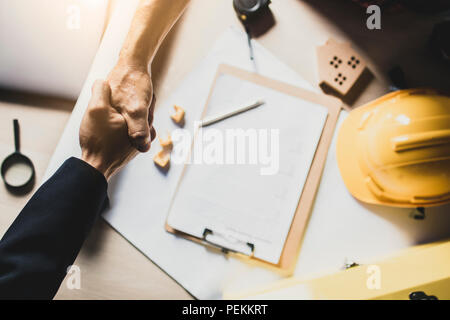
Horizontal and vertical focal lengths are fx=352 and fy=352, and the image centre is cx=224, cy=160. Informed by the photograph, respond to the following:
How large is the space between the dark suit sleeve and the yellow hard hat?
48cm

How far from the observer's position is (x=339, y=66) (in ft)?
2.43

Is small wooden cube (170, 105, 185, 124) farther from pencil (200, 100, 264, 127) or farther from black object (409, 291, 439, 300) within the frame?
black object (409, 291, 439, 300)

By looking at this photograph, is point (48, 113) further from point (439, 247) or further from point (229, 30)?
point (439, 247)

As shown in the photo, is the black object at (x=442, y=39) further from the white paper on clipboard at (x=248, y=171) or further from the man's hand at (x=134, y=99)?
the man's hand at (x=134, y=99)

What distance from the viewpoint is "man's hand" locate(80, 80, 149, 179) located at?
617 millimetres

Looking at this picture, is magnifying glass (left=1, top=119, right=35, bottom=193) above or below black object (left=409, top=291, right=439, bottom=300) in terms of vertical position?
above

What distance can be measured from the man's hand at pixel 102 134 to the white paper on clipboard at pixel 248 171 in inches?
6.0

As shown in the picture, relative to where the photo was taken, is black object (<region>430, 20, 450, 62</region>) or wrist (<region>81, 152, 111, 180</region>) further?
black object (<region>430, 20, 450, 62</region>)

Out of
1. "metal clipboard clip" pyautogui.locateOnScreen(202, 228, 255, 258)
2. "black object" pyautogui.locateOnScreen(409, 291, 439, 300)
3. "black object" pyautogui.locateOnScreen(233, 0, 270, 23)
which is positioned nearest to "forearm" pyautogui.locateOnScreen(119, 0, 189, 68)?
"black object" pyautogui.locateOnScreen(233, 0, 270, 23)

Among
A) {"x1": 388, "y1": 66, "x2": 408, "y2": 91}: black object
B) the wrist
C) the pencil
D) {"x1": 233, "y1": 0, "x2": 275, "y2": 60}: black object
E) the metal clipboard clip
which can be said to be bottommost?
the metal clipboard clip

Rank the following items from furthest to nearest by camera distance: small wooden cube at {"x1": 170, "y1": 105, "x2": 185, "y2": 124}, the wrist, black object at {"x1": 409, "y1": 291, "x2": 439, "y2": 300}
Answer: small wooden cube at {"x1": 170, "y1": 105, "x2": 185, "y2": 124} → the wrist → black object at {"x1": 409, "y1": 291, "x2": 439, "y2": 300}

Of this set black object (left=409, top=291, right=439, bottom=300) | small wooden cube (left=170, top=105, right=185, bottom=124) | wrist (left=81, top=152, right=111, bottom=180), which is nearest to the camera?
black object (left=409, top=291, right=439, bottom=300)

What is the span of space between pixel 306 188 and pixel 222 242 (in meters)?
0.20

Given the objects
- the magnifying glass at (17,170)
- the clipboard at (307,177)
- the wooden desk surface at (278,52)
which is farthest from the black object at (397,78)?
the magnifying glass at (17,170)
